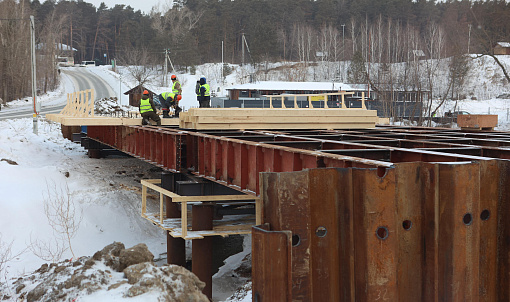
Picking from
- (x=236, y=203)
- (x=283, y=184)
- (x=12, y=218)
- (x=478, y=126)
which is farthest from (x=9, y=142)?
(x=283, y=184)

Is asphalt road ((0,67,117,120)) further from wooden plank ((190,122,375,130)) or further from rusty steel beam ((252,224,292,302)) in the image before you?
rusty steel beam ((252,224,292,302))

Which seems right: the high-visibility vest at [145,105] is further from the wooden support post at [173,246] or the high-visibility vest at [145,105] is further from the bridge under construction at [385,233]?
the bridge under construction at [385,233]

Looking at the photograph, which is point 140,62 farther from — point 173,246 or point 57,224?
point 173,246

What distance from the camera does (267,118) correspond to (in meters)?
16.6

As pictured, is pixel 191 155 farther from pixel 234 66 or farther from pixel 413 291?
pixel 234 66

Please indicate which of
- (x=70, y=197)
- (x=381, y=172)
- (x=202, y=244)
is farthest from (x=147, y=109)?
(x=381, y=172)

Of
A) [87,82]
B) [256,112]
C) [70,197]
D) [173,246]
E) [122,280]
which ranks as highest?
[87,82]

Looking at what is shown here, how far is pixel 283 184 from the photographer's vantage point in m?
5.22

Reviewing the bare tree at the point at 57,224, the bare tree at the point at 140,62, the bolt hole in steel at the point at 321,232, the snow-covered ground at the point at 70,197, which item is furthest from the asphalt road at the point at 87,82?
the bolt hole in steel at the point at 321,232

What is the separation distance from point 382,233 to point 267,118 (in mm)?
11285

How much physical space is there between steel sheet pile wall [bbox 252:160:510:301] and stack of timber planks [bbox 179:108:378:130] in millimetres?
10866

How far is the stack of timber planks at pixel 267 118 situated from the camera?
16281 millimetres

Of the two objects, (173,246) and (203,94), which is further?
(203,94)

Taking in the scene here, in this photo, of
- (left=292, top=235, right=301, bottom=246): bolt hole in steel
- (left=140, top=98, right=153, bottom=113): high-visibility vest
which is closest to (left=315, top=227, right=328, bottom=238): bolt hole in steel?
(left=292, top=235, right=301, bottom=246): bolt hole in steel
